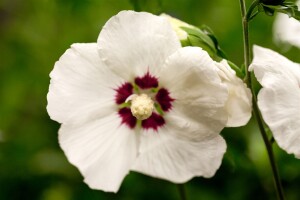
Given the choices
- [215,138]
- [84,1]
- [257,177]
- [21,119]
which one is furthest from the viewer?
[21,119]

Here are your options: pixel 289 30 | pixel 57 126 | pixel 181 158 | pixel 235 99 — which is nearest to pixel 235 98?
pixel 235 99

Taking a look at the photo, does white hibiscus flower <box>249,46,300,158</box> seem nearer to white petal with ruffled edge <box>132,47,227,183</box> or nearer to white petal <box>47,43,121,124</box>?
white petal with ruffled edge <box>132,47,227,183</box>

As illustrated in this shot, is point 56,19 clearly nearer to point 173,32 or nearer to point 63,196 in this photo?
point 63,196

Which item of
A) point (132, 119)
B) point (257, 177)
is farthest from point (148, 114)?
point (257, 177)

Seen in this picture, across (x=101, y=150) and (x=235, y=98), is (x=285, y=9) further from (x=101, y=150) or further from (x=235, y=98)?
(x=101, y=150)

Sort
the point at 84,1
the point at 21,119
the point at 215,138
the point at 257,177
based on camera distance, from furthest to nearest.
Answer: the point at 21,119 < the point at 257,177 < the point at 84,1 < the point at 215,138
